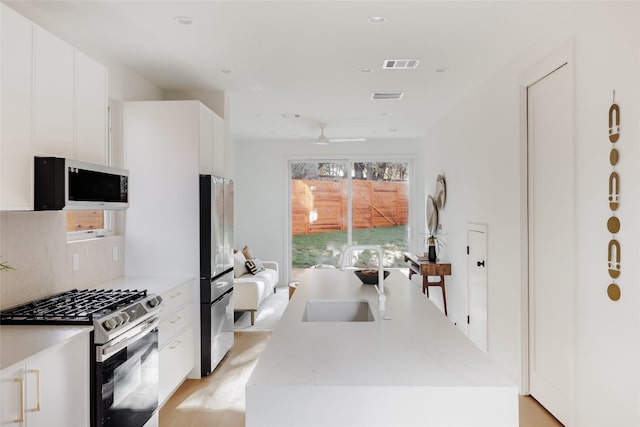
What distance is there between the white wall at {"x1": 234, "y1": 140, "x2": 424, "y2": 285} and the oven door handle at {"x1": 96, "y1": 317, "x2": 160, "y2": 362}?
5.30 metres

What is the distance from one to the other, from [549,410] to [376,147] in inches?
223

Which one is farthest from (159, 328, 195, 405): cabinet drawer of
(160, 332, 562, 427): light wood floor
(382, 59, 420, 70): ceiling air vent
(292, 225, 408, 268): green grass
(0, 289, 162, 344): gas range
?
(292, 225, 408, 268): green grass

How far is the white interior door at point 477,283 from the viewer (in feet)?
14.0

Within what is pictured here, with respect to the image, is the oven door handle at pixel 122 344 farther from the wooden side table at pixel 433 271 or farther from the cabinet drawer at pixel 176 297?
the wooden side table at pixel 433 271

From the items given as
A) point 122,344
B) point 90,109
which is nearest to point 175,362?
point 122,344

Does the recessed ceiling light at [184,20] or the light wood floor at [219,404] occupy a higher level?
the recessed ceiling light at [184,20]

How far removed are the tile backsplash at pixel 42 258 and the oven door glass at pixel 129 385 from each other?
69cm

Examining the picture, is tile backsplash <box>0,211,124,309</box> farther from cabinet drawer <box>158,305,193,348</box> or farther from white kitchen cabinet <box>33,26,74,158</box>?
cabinet drawer <box>158,305,193,348</box>

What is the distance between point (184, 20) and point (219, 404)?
2.68 meters

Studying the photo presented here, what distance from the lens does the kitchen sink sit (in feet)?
8.89

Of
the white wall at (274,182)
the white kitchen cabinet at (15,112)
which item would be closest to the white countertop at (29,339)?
the white kitchen cabinet at (15,112)

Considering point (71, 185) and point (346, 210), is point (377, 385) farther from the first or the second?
point (346, 210)

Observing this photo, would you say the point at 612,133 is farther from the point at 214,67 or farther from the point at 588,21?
the point at 214,67

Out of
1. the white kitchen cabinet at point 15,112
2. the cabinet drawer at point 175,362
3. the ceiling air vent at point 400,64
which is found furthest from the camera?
the ceiling air vent at point 400,64
